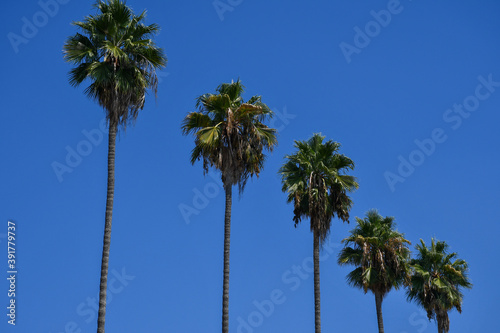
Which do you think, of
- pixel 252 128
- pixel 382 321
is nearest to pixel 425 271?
pixel 382 321

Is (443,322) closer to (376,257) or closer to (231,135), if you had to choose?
(376,257)

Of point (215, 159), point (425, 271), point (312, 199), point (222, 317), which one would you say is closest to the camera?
point (222, 317)

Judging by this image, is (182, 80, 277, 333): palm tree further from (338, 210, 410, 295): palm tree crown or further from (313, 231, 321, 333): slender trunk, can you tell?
(338, 210, 410, 295): palm tree crown

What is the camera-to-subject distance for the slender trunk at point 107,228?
Answer: 84.5 feet

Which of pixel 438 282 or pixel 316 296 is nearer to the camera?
pixel 316 296

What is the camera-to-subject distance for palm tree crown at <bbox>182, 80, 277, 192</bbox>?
31359 mm

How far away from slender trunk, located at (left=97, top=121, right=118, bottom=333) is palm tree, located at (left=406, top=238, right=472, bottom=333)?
985 inches

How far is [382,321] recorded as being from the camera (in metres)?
42.0

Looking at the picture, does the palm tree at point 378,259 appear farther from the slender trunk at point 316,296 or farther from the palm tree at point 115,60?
the palm tree at point 115,60

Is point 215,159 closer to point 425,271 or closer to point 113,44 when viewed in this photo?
point 113,44

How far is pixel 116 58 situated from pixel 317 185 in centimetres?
1408

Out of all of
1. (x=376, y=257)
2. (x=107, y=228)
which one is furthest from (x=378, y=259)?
(x=107, y=228)

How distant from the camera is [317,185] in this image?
37000mm

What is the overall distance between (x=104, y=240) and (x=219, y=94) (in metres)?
9.43
